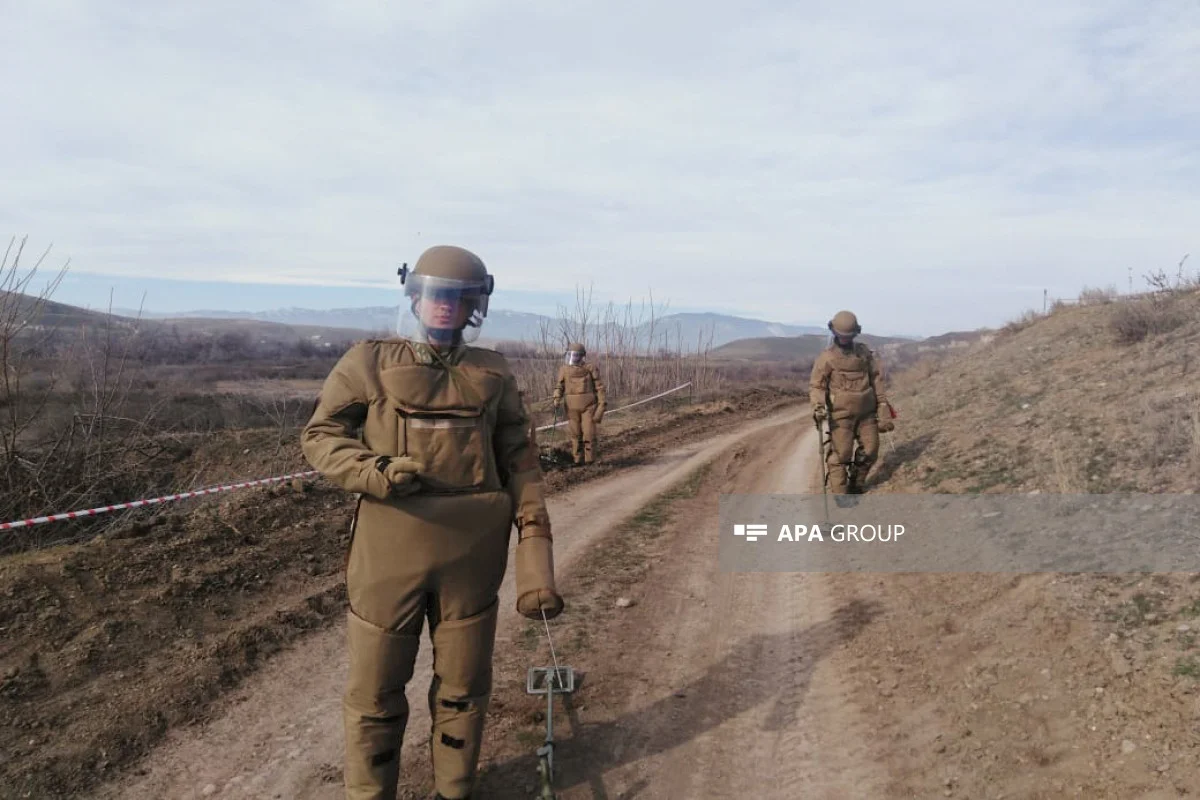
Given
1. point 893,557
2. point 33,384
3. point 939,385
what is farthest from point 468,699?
point 939,385

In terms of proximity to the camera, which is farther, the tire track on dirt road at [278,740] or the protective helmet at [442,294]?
the tire track on dirt road at [278,740]

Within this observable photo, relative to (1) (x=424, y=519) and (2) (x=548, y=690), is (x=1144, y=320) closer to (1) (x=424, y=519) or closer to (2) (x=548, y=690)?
(2) (x=548, y=690)

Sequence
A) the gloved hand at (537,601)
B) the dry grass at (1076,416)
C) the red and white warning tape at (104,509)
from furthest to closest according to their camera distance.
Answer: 1. the dry grass at (1076,416)
2. the red and white warning tape at (104,509)
3. the gloved hand at (537,601)

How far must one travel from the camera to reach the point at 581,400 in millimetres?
13820

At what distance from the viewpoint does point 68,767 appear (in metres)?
4.07

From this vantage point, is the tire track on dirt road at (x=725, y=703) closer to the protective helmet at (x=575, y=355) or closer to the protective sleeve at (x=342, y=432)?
the protective sleeve at (x=342, y=432)

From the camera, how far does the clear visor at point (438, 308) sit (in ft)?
11.5

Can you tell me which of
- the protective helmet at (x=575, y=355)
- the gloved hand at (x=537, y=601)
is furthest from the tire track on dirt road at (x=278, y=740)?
the protective helmet at (x=575, y=355)

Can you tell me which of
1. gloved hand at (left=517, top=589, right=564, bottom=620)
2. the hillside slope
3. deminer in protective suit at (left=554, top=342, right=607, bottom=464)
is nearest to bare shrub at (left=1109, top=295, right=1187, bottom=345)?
the hillside slope

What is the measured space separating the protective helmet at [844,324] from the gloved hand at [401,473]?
304 inches

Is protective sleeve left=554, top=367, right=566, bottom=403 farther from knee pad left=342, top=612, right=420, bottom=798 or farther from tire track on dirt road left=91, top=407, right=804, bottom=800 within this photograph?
knee pad left=342, top=612, right=420, bottom=798

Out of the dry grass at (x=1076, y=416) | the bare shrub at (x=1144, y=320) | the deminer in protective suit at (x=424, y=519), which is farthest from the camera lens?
the bare shrub at (x=1144, y=320)

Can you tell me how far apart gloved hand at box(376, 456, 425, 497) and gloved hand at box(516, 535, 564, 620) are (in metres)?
0.64

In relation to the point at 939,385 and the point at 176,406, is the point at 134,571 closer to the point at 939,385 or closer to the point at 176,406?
the point at 939,385
